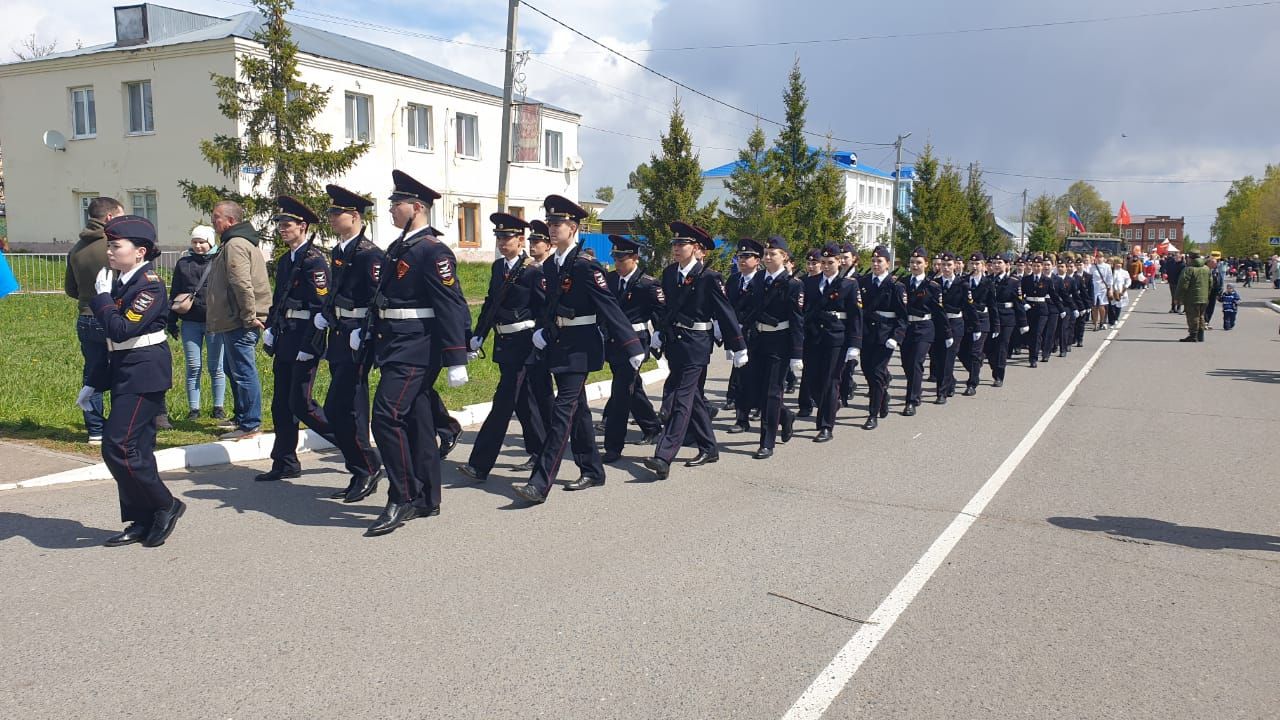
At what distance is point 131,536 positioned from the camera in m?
5.39

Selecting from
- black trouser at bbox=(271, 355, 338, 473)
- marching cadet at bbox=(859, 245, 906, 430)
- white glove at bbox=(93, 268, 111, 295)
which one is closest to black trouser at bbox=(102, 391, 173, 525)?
white glove at bbox=(93, 268, 111, 295)

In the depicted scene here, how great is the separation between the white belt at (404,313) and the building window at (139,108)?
26.1 metres

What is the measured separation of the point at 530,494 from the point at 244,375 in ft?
10.2

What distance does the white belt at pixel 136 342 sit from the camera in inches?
207

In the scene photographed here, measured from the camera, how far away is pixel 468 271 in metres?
29.1

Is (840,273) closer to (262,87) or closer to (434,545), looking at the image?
(434,545)

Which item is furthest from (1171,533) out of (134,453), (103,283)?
(103,283)

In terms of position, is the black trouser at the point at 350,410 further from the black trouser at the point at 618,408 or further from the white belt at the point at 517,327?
the black trouser at the point at 618,408

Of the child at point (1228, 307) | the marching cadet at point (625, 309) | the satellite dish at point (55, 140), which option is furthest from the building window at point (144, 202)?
the child at point (1228, 307)

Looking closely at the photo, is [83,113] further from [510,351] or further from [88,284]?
[510,351]

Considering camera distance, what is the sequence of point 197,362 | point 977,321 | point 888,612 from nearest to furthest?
point 888,612 < point 197,362 < point 977,321

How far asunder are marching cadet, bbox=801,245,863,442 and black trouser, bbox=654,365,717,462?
1.55 metres

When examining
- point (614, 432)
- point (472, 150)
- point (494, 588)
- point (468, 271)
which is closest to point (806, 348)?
point (614, 432)

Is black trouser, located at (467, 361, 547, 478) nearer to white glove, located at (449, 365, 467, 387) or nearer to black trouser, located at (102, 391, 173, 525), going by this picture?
white glove, located at (449, 365, 467, 387)
